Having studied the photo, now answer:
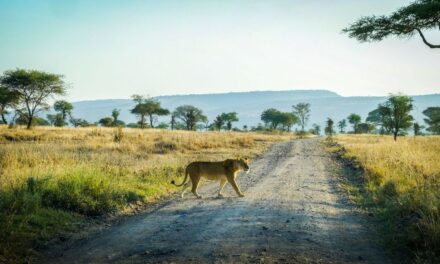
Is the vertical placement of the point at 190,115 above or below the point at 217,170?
above

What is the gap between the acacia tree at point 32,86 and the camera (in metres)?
55.1

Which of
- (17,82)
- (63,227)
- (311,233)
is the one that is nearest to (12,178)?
(63,227)

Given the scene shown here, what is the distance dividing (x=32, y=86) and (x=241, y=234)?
55942 millimetres

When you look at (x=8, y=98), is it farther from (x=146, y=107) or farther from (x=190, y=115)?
(x=190, y=115)

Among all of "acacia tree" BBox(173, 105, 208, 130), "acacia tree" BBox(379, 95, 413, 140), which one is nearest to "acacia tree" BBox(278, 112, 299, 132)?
"acacia tree" BBox(173, 105, 208, 130)

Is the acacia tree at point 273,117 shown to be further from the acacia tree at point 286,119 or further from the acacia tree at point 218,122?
the acacia tree at point 218,122

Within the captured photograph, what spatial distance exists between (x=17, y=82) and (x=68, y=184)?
169 ft

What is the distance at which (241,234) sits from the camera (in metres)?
7.42

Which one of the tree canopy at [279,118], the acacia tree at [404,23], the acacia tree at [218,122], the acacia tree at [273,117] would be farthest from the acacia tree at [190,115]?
the acacia tree at [404,23]

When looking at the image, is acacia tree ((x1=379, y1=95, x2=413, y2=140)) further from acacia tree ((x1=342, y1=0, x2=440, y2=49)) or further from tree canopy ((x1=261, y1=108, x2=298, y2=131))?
tree canopy ((x1=261, y1=108, x2=298, y2=131))

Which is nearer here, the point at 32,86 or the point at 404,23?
the point at 404,23

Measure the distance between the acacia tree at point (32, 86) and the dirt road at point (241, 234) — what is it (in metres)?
50.7

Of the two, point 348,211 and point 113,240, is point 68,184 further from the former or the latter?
point 348,211

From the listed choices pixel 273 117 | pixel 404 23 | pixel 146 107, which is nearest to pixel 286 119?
pixel 273 117
